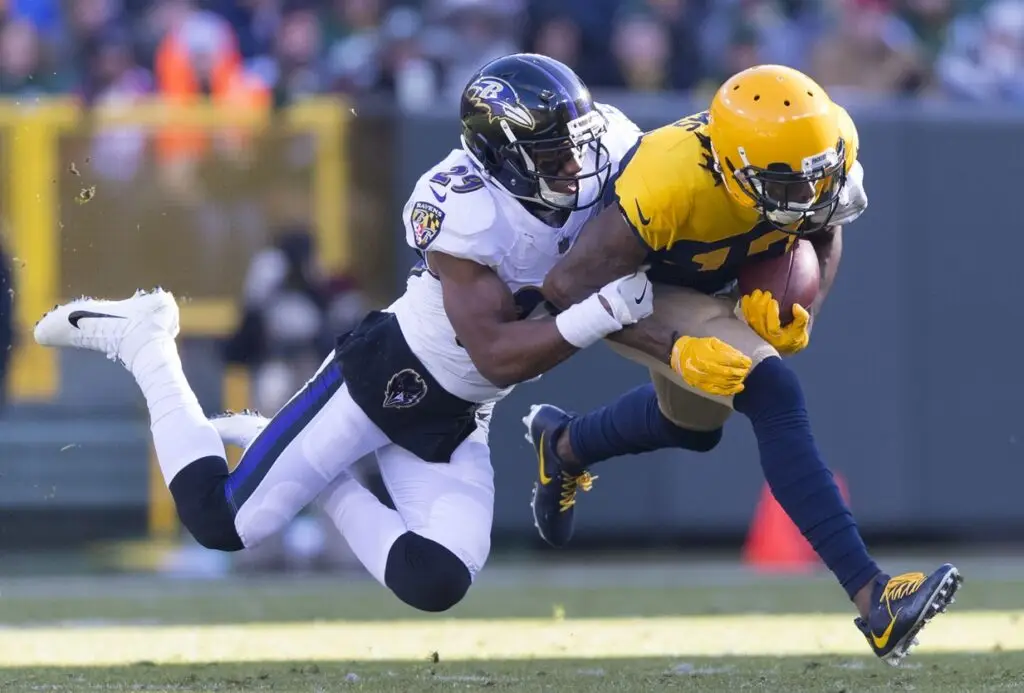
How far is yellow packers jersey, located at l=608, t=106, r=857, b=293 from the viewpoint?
13.5 ft

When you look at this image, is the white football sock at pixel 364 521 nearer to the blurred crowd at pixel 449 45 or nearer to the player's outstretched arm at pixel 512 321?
the player's outstretched arm at pixel 512 321

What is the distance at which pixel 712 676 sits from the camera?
4.45 meters

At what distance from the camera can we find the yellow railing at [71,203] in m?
8.09

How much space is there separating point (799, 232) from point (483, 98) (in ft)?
2.85

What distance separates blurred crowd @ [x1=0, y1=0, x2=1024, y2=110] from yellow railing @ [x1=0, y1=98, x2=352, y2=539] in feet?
0.53

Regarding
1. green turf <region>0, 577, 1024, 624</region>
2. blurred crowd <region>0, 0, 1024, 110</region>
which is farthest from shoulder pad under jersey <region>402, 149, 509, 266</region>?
blurred crowd <region>0, 0, 1024, 110</region>

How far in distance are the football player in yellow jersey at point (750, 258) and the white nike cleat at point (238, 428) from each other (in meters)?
1.19

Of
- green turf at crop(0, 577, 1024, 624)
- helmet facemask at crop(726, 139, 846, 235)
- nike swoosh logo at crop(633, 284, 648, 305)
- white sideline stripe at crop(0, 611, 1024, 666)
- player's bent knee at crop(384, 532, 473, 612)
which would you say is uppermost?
helmet facemask at crop(726, 139, 846, 235)

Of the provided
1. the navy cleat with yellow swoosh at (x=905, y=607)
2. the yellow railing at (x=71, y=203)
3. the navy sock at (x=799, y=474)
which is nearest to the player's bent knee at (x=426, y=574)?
the navy sock at (x=799, y=474)

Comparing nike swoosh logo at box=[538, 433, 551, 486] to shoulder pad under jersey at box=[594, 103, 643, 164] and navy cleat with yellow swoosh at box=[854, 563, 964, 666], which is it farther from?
navy cleat with yellow swoosh at box=[854, 563, 964, 666]

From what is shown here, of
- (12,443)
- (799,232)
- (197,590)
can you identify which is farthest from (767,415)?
(12,443)

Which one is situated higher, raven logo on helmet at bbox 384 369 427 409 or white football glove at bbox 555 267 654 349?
white football glove at bbox 555 267 654 349

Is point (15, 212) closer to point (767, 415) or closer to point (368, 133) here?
point (368, 133)

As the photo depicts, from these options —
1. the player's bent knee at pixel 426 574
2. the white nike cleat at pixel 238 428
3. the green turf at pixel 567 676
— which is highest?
the white nike cleat at pixel 238 428
